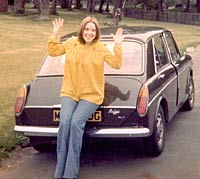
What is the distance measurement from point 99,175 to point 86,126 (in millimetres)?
550

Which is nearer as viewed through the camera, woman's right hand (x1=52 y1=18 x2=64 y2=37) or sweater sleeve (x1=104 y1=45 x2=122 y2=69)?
sweater sleeve (x1=104 y1=45 x2=122 y2=69)

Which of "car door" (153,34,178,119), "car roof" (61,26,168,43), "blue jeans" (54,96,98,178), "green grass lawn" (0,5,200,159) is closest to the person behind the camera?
"blue jeans" (54,96,98,178)

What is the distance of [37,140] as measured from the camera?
5750 mm

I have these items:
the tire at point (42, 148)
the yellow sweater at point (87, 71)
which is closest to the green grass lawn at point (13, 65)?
the tire at point (42, 148)

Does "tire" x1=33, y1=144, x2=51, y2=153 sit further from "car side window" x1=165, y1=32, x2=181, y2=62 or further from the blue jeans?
"car side window" x1=165, y1=32, x2=181, y2=62

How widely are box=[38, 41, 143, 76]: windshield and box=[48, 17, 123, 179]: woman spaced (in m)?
0.60

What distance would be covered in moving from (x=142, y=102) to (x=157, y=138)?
0.67 metres

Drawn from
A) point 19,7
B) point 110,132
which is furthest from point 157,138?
point 19,7

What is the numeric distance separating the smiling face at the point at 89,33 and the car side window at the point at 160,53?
1.28 metres

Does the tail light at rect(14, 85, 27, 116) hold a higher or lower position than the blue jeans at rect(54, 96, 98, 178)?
higher

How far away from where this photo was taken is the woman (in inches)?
205

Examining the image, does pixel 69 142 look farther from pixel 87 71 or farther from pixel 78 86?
pixel 87 71

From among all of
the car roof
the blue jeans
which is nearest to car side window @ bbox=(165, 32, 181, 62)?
the car roof

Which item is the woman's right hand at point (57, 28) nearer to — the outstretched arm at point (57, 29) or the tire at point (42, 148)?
the outstretched arm at point (57, 29)
